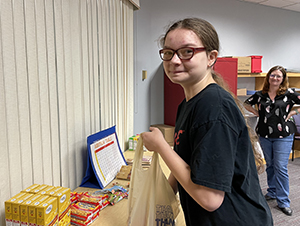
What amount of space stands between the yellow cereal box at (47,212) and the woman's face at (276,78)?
2.66 m

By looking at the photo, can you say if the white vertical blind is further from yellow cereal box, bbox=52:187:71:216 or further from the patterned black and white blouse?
the patterned black and white blouse

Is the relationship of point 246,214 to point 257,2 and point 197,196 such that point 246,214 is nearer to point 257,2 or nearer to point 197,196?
point 197,196

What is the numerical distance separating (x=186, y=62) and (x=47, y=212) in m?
0.75

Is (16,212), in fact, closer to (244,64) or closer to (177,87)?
(177,87)

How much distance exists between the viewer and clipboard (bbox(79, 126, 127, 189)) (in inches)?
60.9

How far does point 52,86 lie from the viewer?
1290 mm

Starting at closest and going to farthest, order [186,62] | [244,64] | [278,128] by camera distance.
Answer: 1. [186,62]
2. [278,128]
3. [244,64]

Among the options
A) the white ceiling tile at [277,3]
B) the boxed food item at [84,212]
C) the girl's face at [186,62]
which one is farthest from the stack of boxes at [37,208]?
the white ceiling tile at [277,3]

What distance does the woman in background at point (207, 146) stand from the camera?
692 mm

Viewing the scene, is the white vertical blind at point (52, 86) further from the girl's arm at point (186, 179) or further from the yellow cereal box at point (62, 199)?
the girl's arm at point (186, 179)

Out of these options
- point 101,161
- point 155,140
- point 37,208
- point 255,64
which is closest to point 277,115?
point 255,64

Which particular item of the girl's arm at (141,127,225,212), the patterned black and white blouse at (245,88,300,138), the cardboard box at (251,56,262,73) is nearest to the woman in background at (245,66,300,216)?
the patterned black and white blouse at (245,88,300,138)

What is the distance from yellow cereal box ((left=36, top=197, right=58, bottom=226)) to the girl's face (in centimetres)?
66

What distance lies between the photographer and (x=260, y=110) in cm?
294
